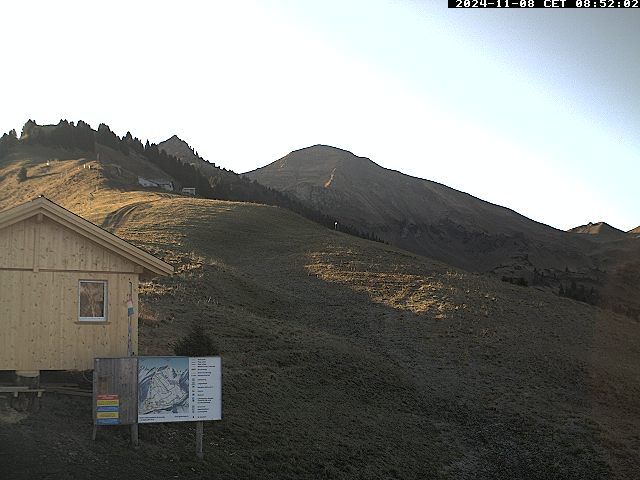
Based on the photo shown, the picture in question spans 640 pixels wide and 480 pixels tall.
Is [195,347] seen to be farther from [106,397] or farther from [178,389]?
[106,397]

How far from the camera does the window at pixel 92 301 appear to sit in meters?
20.2

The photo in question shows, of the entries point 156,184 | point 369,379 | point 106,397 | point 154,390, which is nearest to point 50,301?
point 106,397

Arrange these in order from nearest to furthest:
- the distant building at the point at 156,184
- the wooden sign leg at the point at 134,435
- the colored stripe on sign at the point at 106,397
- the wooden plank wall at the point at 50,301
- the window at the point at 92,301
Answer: the colored stripe on sign at the point at 106,397 → the wooden sign leg at the point at 134,435 → the wooden plank wall at the point at 50,301 → the window at the point at 92,301 → the distant building at the point at 156,184

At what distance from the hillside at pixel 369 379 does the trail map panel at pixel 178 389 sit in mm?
1134

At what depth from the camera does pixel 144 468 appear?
16891 mm

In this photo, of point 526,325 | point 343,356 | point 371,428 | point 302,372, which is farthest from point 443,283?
point 371,428

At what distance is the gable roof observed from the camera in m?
19.5

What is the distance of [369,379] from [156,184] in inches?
3342

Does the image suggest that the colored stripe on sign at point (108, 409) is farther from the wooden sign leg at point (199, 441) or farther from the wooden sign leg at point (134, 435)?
the wooden sign leg at point (199, 441)

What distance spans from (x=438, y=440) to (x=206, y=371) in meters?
12.2

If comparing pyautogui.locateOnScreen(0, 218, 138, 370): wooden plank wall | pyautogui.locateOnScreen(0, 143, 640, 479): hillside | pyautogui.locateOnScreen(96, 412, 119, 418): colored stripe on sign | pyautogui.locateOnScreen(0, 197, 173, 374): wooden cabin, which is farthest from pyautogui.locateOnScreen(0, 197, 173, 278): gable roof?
pyautogui.locateOnScreen(96, 412, 119, 418): colored stripe on sign

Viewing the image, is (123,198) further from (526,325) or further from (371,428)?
(371,428)

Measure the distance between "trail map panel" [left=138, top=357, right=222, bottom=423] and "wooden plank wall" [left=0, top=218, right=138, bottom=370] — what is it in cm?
310

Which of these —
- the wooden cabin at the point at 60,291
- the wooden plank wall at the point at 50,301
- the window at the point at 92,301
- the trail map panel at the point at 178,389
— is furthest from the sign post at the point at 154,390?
the window at the point at 92,301
